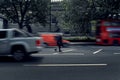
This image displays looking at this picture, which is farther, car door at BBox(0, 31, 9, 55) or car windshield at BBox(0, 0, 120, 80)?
car door at BBox(0, 31, 9, 55)

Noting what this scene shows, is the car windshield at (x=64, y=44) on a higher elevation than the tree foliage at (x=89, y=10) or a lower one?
lower

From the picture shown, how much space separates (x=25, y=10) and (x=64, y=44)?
16.1m

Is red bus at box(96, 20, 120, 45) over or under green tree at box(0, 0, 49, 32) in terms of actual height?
under

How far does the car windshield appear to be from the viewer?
1299cm

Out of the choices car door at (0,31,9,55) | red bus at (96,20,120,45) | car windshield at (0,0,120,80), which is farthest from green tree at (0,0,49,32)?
car door at (0,31,9,55)

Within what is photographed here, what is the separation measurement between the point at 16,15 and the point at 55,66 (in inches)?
1223

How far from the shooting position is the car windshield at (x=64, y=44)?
1299 centimetres

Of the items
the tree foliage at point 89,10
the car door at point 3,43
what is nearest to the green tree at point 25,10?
the tree foliage at point 89,10

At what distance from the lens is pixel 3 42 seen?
661 inches

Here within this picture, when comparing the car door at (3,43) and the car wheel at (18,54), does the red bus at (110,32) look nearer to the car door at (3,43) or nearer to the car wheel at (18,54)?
the car wheel at (18,54)

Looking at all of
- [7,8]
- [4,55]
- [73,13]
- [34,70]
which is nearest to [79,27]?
[73,13]

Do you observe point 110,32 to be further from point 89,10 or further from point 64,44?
point 89,10

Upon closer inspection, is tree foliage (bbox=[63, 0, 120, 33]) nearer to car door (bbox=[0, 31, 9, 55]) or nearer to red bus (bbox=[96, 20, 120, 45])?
red bus (bbox=[96, 20, 120, 45])

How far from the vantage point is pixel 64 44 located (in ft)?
99.3
